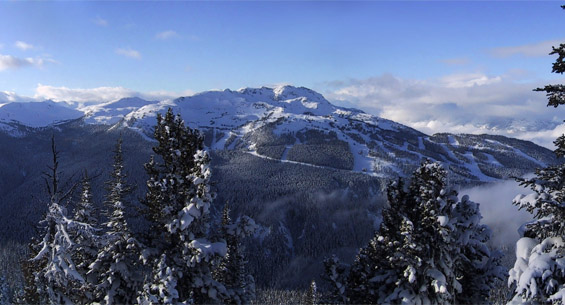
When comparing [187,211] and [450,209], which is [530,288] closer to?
[450,209]

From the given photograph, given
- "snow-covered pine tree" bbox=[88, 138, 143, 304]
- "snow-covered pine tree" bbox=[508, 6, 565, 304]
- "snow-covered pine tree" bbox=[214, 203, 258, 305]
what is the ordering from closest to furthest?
"snow-covered pine tree" bbox=[508, 6, 565, 304] < "snow-covered pine tree" bbox=[88, 138, 143, 304] < "snow-covered pine tree" bbox=[214, 203, 258, 305]

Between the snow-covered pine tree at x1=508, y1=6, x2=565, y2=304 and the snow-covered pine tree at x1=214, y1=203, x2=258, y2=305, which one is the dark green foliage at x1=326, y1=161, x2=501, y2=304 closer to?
the snow-covered pine tree at x1=508, y1=6, x2=565, y2=304

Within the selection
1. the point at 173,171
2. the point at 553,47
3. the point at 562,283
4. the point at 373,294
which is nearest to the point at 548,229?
the point at 562,283

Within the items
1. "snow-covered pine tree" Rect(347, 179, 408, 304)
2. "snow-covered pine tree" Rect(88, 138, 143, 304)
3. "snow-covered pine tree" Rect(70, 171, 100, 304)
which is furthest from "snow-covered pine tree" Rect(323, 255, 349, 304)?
"snow-covered pine tree" Rect(70, 171, 100, 304)

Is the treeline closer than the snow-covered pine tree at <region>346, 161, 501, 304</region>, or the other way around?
the treeline

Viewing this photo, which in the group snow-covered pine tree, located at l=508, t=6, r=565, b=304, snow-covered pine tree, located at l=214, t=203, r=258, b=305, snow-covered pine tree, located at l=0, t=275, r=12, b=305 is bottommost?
snow-covered pine tree, located at l=0, t=275, r=12, b=305

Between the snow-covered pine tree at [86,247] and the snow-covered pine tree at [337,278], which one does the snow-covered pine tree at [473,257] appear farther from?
the snow-covered pine tree at [86,247]

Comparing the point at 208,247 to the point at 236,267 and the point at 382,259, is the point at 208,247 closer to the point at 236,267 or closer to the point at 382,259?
the point at 382,259

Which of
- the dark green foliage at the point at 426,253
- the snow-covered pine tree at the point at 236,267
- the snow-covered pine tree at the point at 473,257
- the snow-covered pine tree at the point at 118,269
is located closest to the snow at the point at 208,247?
the snow-covered pine tree at the point at 236,267

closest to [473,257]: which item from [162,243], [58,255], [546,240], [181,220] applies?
[546,240]
